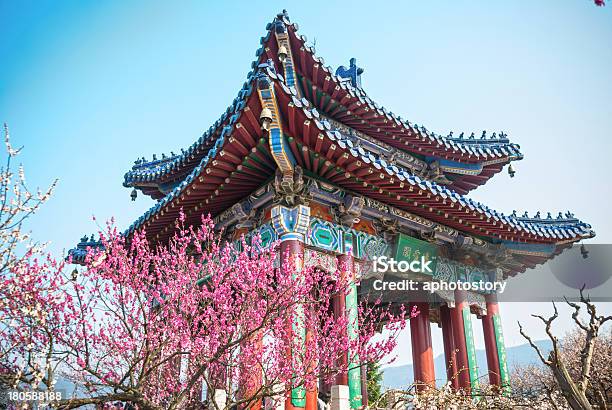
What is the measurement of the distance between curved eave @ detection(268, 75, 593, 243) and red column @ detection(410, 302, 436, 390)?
2.48 m

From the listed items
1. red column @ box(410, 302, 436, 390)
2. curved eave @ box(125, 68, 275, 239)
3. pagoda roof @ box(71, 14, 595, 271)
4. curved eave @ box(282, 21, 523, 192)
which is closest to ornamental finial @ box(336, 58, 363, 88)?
curved eave @ box(282, 21, 523, 192)

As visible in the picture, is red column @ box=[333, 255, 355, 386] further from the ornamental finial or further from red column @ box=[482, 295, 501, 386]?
the ornamental finial

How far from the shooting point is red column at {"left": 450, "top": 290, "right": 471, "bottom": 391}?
9.99 metres

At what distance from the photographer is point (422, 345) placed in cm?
1172

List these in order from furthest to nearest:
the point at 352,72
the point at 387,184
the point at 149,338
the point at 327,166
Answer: the point at 352,72 → the point at 387,184 → the point at 327,166 → the point at 149,338

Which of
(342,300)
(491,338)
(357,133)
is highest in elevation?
(357,133)

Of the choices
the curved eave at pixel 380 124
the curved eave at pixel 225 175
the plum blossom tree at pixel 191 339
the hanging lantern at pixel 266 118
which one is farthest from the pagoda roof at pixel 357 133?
the plum blossom tree at pixel 191 339

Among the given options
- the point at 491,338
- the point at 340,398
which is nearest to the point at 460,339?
the point at 491,338

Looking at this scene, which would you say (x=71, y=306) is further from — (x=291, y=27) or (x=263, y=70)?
(x=291, y=27)

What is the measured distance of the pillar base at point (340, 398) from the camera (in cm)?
711

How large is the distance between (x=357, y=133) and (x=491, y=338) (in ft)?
17.6

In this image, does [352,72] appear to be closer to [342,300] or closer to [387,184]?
[387,184]

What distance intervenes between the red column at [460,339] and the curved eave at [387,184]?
4.79 feet

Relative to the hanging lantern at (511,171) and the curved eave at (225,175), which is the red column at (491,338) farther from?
the curved eave at (225,175)
